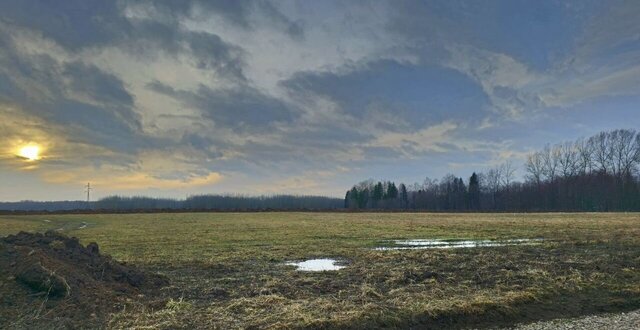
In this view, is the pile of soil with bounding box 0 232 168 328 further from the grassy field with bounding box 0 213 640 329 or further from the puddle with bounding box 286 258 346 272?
the puddle with bounding box 286 258 346 272

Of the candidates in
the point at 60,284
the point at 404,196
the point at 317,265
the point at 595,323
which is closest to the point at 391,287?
the point at 595,323

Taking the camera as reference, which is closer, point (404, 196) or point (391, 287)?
point (391, 287)

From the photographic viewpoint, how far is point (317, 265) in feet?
61.8

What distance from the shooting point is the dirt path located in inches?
387

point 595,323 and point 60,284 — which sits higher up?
point 60,284

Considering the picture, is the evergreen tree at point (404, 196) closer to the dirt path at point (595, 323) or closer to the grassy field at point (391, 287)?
the grassy field at point (391, 287)

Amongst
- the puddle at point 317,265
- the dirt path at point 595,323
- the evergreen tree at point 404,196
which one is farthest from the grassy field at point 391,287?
the evergreen tree at point 404,196

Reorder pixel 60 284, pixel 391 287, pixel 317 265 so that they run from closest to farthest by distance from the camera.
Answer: pixel 60 284 < pixel 391 287 < pixel 317 265

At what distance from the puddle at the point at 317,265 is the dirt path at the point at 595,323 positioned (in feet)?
28.5

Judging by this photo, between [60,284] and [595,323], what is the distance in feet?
43.8

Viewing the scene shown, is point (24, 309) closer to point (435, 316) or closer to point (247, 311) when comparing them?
point (247, 311)

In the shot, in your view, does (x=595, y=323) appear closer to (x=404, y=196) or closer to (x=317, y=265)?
(x=317, y=265)

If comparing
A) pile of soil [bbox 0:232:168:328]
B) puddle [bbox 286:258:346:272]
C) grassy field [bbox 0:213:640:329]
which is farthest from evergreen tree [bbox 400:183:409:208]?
pile of soil [bbox 0:232:168:328]

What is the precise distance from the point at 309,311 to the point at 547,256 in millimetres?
14785
